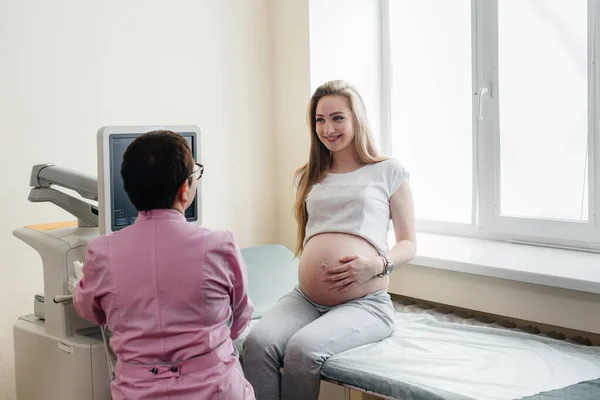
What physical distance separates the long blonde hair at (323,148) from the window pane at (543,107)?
0.70 m

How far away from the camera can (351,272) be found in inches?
90.6

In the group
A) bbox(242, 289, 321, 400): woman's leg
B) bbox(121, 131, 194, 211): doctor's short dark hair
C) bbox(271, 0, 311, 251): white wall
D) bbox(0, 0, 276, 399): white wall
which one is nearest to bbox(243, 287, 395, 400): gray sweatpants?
bbox(242, 289, 321, 400): woman's leg

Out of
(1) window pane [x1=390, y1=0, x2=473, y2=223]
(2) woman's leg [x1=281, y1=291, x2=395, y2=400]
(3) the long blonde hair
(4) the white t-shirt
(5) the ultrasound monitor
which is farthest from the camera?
(1) window pane [x1=390, y1=0, x2=473, y2=223]

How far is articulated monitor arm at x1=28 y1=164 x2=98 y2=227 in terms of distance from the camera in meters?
2.15

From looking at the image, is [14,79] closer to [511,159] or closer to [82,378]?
[82,378]

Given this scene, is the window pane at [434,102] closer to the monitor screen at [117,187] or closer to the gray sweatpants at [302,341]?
the gray sweatpants at [302,341]

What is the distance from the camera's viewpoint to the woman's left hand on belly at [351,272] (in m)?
2.30

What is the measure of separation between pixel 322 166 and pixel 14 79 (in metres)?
1.14

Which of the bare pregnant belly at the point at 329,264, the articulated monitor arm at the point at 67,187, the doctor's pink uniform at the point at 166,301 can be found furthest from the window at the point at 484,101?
the doctor's pink uniform at the point at 166,301

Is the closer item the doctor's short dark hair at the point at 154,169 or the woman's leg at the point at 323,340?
the doctor's short dark hair at the point at 154,169

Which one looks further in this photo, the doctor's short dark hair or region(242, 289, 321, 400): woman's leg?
region(242, 289, 321, 400): woman's leg

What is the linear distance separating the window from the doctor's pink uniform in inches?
63.3

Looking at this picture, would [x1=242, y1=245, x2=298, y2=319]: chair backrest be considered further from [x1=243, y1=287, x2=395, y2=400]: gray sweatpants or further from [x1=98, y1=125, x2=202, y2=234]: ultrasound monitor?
[x1=98, y1=125, x2=202, y2=234]: ultrasound monitor

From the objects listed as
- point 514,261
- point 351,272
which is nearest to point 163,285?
point 351,272
